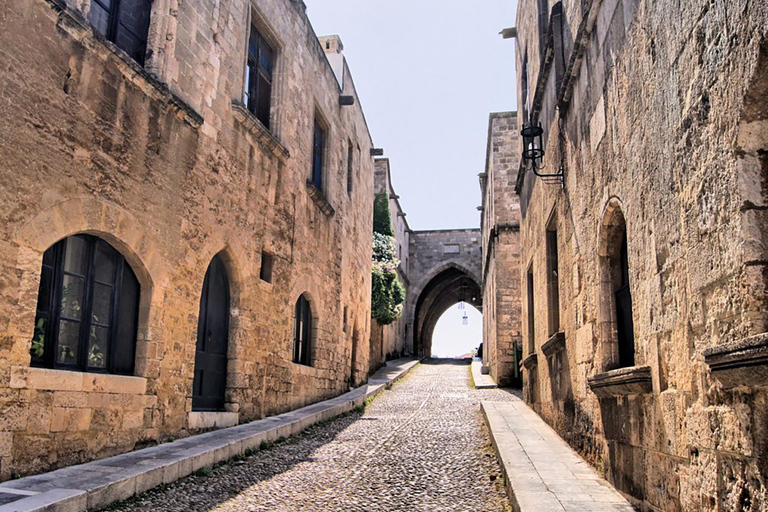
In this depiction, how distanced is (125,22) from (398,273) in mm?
21910

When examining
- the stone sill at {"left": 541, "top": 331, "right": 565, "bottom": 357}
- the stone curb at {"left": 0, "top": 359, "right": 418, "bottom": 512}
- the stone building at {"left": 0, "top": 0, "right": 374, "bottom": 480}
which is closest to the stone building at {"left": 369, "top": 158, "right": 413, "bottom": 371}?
the stone building at {"left": 0, "top": 0, "right": 374, "bottom": 480}

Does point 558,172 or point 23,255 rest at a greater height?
point 558,172

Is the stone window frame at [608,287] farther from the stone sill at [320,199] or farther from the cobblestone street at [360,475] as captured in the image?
the stone sill at [320,199]

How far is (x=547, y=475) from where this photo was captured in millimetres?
4660

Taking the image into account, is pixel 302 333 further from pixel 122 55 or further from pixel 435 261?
pixel 435 261

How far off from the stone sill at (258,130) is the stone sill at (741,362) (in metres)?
6.71

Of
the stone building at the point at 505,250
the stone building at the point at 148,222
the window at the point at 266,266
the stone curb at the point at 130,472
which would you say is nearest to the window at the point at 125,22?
the stone building at the point at 148,222

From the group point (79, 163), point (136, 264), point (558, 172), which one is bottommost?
point (136, 264)

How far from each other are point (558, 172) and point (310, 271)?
5334 millimetres

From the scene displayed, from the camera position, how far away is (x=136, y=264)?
601cm

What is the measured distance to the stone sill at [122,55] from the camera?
4.97m

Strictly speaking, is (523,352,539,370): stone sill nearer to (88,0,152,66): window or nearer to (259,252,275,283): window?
(259,252,275,283): window

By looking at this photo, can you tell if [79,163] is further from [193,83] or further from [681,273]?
[681,273]

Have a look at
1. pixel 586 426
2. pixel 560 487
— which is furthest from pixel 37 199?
pixel 586 426
